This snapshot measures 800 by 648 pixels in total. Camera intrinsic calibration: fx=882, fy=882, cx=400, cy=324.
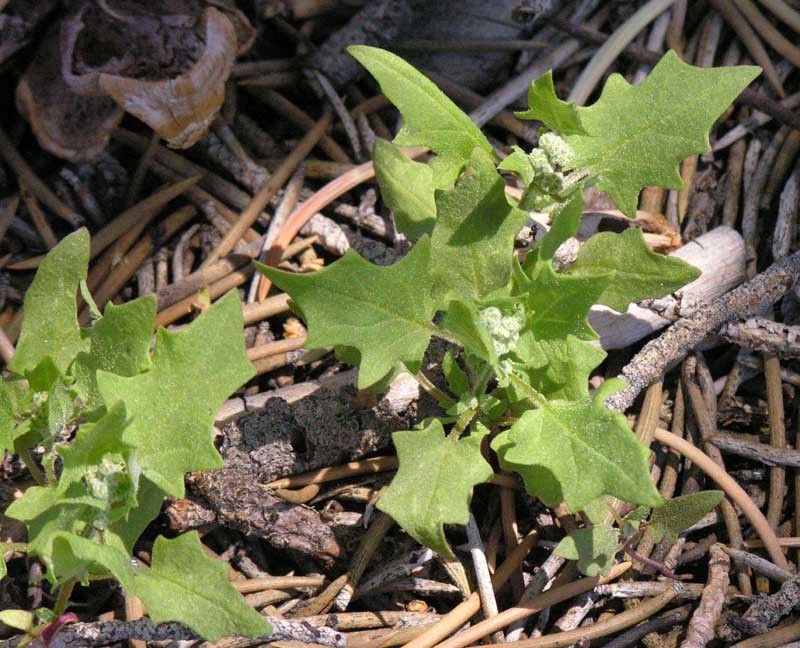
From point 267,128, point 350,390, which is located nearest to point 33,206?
point 267,128

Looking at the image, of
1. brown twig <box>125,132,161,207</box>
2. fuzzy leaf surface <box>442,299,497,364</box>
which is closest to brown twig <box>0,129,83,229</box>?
brown twig <box>125,132,161,207</box>

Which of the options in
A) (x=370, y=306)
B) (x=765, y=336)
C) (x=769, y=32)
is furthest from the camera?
(x=769, y=32)

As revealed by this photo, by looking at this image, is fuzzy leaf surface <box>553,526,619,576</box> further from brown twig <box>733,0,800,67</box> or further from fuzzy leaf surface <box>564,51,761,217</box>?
brown twig <box>733,0,800,67</box>

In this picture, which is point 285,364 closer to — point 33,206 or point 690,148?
point 33,206

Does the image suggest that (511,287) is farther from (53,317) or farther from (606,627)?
(53,317)

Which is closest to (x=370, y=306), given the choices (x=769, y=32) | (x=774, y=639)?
(x=774, y=639)

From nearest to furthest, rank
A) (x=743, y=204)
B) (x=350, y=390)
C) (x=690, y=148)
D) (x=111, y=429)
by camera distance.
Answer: (x=111, y=429) < (x=690, y=148) < (x=350, y=390) < (x=743, y=204)
